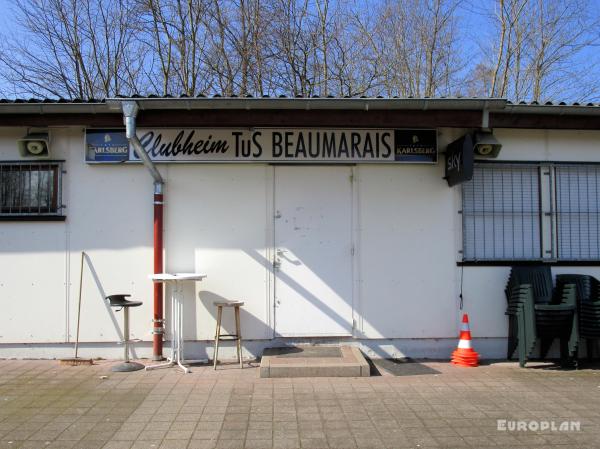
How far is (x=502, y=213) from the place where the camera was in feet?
23.9

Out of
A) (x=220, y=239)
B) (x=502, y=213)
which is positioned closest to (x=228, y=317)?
(x=220, y=239)

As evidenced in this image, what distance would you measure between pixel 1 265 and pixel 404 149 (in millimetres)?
5682

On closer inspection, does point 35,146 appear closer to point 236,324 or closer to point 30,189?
point 30,189

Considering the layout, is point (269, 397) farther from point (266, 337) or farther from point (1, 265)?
point (1, 265)

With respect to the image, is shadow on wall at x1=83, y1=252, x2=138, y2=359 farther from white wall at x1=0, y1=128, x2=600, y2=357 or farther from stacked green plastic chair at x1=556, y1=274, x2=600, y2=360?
stacked green plastic chair at x1=556, y1=274, x2=600, y2=360

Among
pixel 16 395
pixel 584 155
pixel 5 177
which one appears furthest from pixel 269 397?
pixel 584 155

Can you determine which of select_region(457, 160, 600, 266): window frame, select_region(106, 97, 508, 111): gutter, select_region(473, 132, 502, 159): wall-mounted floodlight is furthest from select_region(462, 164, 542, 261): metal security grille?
select_region(106, 97, 508, 111): gutter

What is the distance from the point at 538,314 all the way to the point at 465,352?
1036 millimetres

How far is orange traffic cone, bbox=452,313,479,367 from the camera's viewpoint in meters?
6.67

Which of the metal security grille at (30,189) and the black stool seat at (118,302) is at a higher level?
the metal security grille at (30,189)

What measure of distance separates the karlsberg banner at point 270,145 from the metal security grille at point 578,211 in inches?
78.8

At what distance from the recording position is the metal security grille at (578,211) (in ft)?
24.0

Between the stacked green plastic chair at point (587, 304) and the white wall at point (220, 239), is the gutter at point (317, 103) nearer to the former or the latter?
the white wall at point (220, 239)

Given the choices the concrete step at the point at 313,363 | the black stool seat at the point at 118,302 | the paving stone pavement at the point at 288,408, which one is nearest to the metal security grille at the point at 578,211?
the paving stone pavement at the point at 288,408
